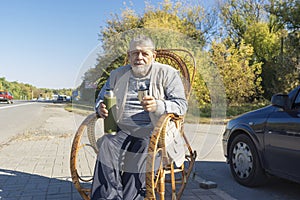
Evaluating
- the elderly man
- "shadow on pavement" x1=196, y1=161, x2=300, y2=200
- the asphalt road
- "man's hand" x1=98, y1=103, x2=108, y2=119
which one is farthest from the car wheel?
the asphalt road

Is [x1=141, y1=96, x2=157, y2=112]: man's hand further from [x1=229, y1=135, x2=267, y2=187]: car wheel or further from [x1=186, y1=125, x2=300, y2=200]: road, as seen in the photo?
[x1=229, y1=135, x2=267, y2=187]: car wheel

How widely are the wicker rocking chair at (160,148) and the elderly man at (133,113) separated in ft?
0.47

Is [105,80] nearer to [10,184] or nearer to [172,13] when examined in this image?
[172,13]

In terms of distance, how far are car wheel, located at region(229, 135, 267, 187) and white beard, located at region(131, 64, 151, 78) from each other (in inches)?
72.8

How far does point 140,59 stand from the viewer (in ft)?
9.21

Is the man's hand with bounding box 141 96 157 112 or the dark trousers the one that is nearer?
the man's hand with bounding box 141 96 157 112

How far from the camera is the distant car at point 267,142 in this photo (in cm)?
318

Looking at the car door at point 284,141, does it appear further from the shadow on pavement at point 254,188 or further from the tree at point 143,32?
the tree at point 143,32

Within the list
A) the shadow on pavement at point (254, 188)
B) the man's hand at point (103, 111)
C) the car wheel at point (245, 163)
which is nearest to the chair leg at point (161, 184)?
the man's hand at point (103, 111)

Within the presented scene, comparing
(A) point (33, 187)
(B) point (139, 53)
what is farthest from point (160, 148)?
→ (A) point (33, 187)

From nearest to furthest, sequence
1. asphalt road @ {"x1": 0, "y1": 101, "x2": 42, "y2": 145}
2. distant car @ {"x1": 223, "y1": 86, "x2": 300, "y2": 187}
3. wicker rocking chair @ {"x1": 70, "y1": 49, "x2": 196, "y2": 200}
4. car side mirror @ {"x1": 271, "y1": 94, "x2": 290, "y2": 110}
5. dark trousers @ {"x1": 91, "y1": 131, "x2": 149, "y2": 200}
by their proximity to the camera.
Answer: wicker rocking chair @ {"x1": 70, "y1": 49, "x2": 196, "y2": 200}
dark trousers @ {"x1": 91, "y1": 131, "x2": 149, "y2": 200}
distant car @ {"x1": 223, "y1": 86, "x2": 300, "y2": 187}
car side mirror @ {"x1": 271, "y1": 94, "x2": 290, "y2": 110}
asphalt road @ {"x1": 0, "y1": 101, "x2": 42, "y2": 145}

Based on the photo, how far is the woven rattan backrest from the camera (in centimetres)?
310

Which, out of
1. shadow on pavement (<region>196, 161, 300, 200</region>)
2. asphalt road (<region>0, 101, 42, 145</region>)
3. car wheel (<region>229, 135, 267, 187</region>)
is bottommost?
asphalt road (<region>0, 101, 42, 145</region>)

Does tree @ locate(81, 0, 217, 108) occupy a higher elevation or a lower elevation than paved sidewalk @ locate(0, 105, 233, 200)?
higher
